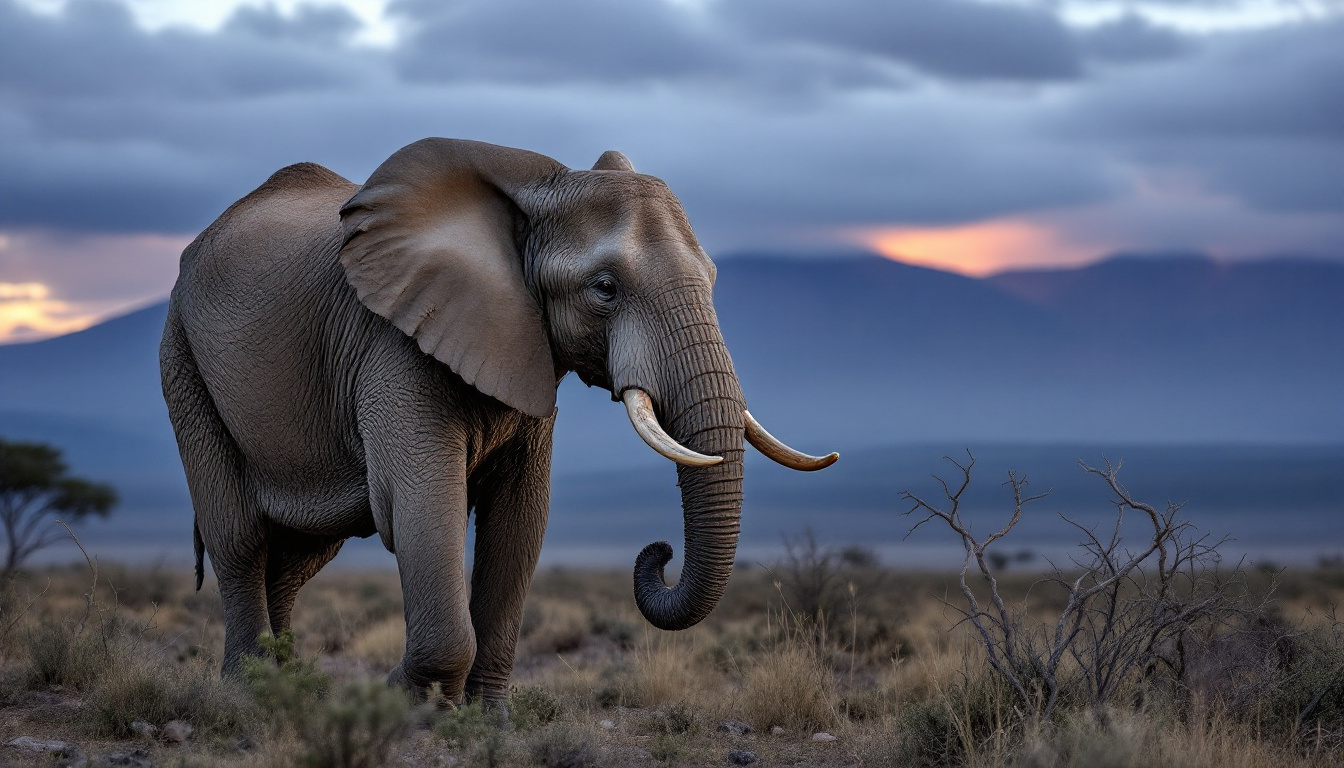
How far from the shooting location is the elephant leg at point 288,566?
9.83 m

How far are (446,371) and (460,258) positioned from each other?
608mm

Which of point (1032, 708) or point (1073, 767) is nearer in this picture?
point (1073, 767)

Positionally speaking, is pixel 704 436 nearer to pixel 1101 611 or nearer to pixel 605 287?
pixel 605 287

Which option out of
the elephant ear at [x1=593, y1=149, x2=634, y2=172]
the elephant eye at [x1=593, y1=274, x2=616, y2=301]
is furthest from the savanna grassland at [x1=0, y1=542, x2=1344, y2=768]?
the elephant ear at [x1=593, y1=149, x2=634, y2=172]

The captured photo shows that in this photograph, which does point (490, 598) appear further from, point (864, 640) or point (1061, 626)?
point (864, 640)

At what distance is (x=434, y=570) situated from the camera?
7.70 meters

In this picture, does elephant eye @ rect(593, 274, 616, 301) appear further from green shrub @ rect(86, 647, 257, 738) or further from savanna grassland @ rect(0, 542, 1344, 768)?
green shrub @ rect(86, 647, 257, 738)

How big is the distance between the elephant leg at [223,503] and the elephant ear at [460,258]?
1982 mm

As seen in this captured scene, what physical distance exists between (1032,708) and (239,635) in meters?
5.12

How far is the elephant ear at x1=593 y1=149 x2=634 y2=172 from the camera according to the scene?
334 inches

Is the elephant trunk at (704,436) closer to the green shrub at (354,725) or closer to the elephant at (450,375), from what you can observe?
the elephant at (450,375)

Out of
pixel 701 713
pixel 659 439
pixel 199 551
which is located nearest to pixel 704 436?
pixel 659 439

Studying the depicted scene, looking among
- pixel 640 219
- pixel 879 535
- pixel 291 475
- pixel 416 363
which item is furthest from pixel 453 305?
pixel 879 535

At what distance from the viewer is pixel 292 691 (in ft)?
20.5
